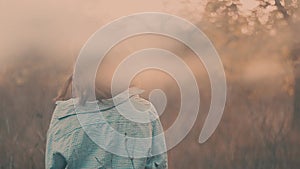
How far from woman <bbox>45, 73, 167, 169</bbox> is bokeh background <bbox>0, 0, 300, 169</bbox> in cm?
306

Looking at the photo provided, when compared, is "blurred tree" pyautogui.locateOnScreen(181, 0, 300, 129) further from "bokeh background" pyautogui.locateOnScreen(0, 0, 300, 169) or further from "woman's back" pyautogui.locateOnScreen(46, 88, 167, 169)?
"woman's back" pyautogui.locateOnScreen(46, 88, 167, 169)

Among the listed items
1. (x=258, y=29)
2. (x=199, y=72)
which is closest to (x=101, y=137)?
(x=199, y=72)

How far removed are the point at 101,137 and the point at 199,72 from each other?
338 centimetres

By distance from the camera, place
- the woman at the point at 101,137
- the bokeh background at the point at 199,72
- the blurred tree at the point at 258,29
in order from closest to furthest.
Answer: the woman at the point at 101,137
the bokeh background at the point at 199,72
the blurred tree at the point at 258,29

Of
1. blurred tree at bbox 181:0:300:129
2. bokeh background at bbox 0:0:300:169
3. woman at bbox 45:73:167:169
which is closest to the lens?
woman at bbox 45:73:167:169

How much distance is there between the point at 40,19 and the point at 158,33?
1.02 metres

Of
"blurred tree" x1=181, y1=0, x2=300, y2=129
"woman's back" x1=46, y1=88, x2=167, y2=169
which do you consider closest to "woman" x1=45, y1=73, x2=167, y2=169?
"woman's back" x1=46, y1=88, x2=167, y2=169

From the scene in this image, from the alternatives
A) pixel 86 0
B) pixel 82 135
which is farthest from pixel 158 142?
pixel 86 0

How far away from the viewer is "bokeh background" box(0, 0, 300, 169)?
18.0 ft

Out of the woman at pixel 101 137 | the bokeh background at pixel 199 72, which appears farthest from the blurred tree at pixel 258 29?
the woman at pixel 101 137

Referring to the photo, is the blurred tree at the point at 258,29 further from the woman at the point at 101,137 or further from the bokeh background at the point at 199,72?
the woman at the point at 101,137

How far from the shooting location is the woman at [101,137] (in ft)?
7.28

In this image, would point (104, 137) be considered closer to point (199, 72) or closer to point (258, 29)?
point (199, 72)

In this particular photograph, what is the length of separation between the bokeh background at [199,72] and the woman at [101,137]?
3.06m
